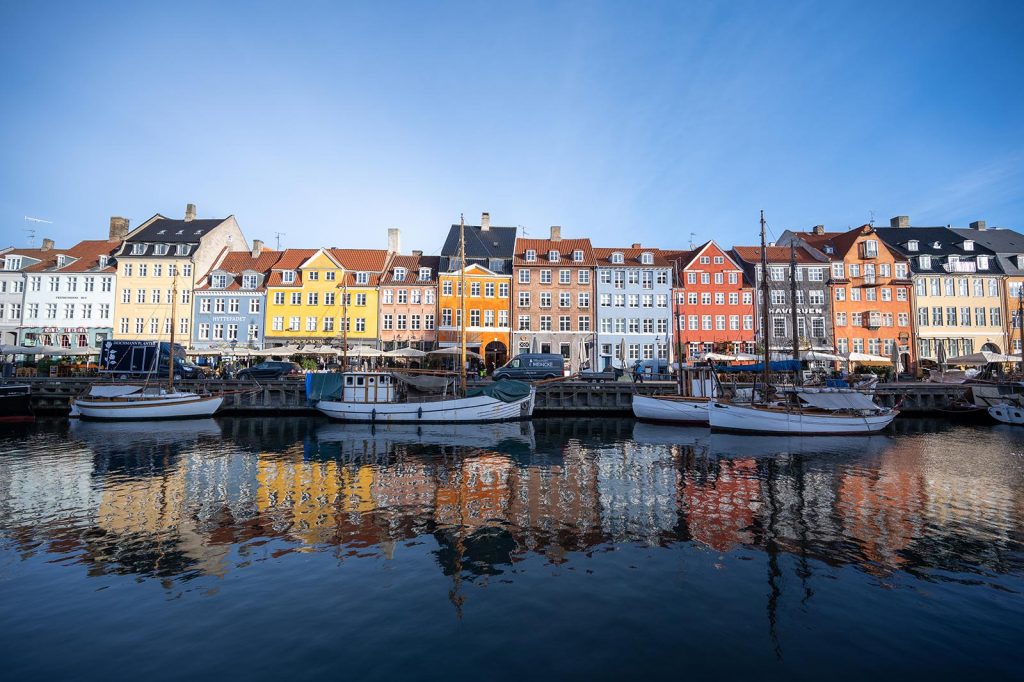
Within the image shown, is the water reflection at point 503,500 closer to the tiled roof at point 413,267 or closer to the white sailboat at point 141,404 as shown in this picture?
the white sailboat at point 141,404

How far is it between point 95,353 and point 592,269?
48.8 metres

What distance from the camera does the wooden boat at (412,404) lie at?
31.4m

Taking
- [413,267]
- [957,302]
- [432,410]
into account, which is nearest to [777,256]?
[957,302]

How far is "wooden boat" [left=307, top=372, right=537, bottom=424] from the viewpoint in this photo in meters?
31.4

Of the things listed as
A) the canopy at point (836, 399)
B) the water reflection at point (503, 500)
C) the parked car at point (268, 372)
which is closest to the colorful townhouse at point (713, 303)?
the canopy at point (836, 399)

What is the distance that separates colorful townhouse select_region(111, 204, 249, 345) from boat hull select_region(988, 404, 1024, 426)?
2643 inches

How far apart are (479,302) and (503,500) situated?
38888mm

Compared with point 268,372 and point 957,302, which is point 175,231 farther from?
point 957,302

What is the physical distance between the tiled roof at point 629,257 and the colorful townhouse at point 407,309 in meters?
17.7

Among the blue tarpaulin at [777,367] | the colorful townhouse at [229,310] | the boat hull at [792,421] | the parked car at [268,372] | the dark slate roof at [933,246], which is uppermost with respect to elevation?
the dark slate roof at [933,246]

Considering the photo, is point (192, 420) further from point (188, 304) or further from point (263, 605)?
point (263, 605)

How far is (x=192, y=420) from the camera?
33125 millimetres

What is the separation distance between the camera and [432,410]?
31328mm

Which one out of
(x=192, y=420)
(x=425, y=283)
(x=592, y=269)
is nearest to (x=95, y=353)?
(x=192, y=420)
